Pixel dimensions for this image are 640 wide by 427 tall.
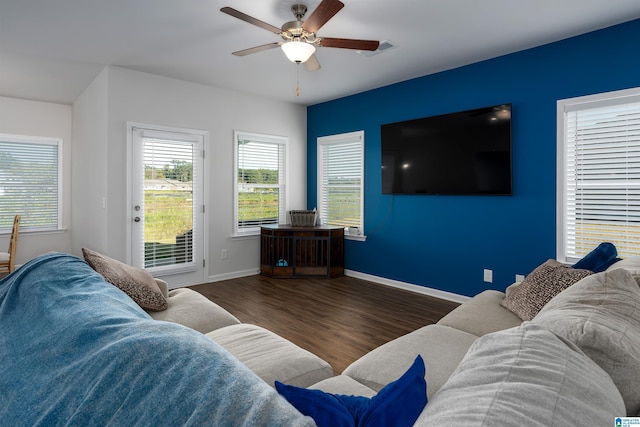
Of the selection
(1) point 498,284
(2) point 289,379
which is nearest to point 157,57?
(2) point 289,379

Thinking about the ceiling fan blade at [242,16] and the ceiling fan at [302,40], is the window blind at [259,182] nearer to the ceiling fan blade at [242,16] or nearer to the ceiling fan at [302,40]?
the ceiling fan at [302,40]

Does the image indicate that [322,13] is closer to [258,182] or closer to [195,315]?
[195,315]

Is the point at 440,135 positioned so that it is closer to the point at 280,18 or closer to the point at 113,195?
the point at 280,18

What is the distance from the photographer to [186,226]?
4.88 m

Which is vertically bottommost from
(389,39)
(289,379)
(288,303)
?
(288,303)

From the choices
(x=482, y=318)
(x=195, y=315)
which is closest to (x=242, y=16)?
(x=195, y=315)

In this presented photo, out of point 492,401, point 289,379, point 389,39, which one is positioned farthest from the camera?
point 389,39

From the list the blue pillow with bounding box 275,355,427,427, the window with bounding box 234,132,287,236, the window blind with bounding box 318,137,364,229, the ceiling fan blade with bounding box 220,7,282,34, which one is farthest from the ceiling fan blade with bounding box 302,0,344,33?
the window with bounding box 234,132,287,236

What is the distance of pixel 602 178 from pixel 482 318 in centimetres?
204

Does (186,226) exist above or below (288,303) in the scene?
above

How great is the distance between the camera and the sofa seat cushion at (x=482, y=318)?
2.14 metres

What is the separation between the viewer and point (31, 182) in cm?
560

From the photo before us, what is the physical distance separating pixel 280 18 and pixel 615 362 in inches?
122

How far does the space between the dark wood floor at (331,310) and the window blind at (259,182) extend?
94cm
